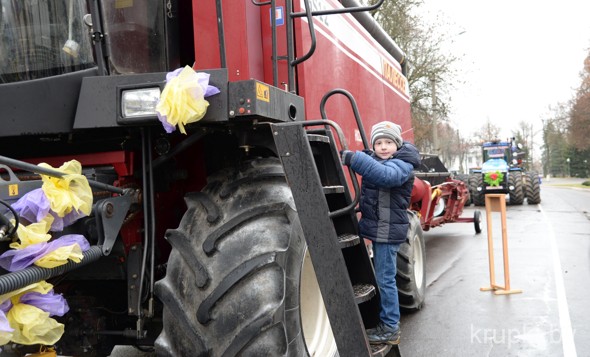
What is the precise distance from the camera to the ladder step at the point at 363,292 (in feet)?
9.44

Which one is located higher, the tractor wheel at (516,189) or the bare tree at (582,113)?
the bare tree at (582,113)

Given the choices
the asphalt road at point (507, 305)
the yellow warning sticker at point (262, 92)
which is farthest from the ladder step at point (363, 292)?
the asphalt road at point (507, 305)

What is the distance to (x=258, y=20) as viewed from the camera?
11.4 feet

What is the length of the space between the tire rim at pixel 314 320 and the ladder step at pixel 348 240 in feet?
1.14

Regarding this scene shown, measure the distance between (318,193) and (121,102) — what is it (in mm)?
1000

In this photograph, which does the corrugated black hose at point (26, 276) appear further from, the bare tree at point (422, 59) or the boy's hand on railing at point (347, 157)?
the bare tree at point (422, 59)

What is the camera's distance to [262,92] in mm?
2602

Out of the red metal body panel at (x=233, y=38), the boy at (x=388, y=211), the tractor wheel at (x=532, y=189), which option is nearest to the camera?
the red metal body panel at (x=233, y=38)

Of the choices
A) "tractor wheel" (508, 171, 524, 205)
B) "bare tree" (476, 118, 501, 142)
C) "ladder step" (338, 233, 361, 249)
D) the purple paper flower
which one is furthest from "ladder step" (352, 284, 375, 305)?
"bare tree" (476, 118, 501, 142)

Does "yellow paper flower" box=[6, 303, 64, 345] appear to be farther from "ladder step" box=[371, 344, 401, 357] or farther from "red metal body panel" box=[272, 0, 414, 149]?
"red metal body panel" box=[272, 0, 414, 149]

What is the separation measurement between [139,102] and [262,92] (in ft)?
1.86

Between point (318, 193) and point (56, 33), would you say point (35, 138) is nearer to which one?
point (56, 33)

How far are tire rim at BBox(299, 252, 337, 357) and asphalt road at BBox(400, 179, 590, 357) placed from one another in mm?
1910

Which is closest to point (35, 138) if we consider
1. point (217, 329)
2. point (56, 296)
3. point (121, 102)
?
point (121, 102)
